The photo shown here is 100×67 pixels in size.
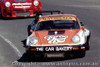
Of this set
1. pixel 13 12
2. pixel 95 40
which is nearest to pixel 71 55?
pixel 95 40

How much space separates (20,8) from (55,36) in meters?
10.6

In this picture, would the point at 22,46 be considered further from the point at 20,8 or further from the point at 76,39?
the point at 20,8

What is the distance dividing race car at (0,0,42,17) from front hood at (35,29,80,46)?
1003 centimetres

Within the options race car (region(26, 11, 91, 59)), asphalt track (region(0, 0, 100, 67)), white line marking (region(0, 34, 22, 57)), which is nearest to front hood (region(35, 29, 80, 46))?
race car (region(26, 11, 91, 59))

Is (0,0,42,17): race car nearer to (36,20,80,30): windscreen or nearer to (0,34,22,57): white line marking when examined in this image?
(0,34,22,57): white line marking

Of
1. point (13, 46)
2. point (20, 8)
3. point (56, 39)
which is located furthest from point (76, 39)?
point (20, 8)

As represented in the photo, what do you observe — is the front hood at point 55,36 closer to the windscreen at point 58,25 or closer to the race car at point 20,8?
the windscreen at point 58,25

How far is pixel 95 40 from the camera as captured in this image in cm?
1441

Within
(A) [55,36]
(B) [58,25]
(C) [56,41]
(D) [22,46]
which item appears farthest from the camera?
(D) [22,46]

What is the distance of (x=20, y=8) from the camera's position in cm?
2180

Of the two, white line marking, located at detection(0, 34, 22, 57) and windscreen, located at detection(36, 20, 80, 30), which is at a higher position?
windscreen, located at detection(36, 20, 80, 30)

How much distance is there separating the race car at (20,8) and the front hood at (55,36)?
32.9ft

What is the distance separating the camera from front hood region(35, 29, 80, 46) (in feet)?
36.6

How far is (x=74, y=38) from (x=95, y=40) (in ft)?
10.8
